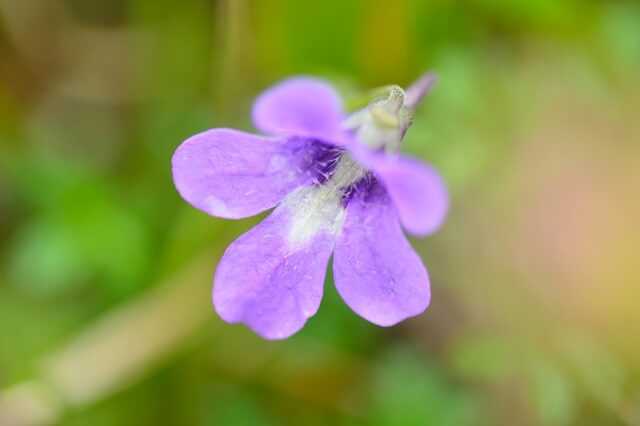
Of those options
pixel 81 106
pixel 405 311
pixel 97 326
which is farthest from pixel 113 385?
pixel 405 311

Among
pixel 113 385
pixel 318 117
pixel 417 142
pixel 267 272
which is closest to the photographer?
pixel 318 117

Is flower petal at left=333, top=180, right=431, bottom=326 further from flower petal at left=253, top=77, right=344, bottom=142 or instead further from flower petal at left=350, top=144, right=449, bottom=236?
flower petal at left=253, top=77, right=344, bottom=142

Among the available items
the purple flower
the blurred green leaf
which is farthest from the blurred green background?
the purple flower

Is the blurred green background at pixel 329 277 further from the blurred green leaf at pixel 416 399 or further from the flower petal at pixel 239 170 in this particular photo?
the flower petal at pixel 239 170

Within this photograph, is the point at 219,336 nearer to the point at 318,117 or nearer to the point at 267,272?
the point at 267,272

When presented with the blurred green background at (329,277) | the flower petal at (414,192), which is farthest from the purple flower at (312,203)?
the blurred green background at (329,277)

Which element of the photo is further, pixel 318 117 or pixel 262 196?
pixel 262 196

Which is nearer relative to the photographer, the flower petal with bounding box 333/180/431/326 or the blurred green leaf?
the flower petal with bounding box 333/180/431/326
